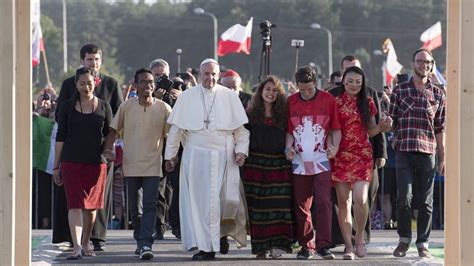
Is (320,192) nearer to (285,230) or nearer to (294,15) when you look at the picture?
(285,230)

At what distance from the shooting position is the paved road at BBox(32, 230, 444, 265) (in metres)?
15.0

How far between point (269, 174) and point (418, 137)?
1564mm

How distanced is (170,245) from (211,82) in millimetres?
2582

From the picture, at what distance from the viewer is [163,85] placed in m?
17.2

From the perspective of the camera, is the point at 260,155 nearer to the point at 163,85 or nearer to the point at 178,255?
the point at 178,255

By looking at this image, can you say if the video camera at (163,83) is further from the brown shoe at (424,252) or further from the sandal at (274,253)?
the brown shoe at (424,252)

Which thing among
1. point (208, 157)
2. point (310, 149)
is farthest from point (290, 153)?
point (208, 157)

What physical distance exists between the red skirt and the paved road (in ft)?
1.89

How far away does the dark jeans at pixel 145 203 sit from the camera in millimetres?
15500

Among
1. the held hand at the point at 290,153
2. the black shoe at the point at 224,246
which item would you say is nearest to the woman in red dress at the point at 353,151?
the held hand at the point at 290,153

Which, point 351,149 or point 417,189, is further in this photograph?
point 417,189

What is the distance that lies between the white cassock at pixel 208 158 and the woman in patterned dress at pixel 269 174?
181 mm
